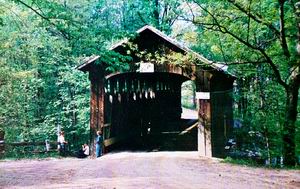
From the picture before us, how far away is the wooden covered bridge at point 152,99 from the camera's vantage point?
14789 mm

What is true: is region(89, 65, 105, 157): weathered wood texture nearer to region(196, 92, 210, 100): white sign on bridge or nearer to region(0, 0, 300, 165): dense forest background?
region(0, 0, 300, 165): dense forest background

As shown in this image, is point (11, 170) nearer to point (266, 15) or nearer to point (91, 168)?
point (91, 168)

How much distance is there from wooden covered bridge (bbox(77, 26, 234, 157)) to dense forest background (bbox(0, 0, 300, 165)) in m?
0.77

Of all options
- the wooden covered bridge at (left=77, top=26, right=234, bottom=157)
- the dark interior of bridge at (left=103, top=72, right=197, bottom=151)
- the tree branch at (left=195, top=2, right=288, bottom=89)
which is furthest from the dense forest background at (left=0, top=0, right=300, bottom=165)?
the dark interior of bridge at (left=103, top=72, right=197, bottom=151)

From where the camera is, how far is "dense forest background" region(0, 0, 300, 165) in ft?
36.8

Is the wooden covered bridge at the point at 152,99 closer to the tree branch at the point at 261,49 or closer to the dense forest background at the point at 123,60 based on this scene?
the dense forest background at the point at 123,60

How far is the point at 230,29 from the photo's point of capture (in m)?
12.9

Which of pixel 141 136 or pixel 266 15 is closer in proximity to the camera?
pixel 266 15

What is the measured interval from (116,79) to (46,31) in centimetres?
1103

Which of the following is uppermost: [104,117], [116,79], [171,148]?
[116,79]

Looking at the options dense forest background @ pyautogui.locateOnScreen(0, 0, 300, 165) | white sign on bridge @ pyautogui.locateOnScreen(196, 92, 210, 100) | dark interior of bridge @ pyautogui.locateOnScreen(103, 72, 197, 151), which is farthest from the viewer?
dark interior of bridge @ pyautogui.locateOnScreen(103, 72, 197, 151)

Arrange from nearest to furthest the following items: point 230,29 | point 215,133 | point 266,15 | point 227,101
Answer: point 266,15 → point 230,29 → point 215,133 → point 227,101

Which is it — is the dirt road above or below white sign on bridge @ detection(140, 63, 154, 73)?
→ below

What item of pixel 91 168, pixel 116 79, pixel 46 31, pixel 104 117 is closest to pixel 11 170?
pixel 91 168
